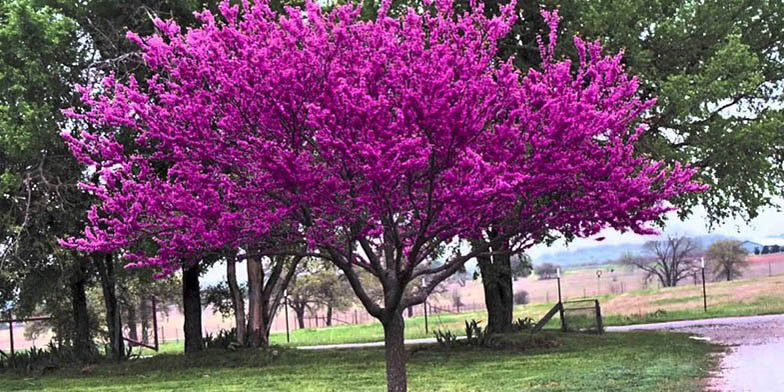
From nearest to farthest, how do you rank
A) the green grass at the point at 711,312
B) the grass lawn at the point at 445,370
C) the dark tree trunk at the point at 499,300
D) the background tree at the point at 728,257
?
1. the grass lawn at the point at 445,370
2. the dark tree trunk at the point at 499,300
3. the green grass at the point at 711,312
4. the background tree at the point at 728,257

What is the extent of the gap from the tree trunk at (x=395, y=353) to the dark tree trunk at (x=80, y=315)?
14.9 m

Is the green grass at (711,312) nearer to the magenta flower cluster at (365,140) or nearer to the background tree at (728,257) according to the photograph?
the magenta flower cluster at (365,140)

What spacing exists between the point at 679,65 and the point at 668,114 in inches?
104

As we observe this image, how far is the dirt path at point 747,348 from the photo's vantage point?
1184cm

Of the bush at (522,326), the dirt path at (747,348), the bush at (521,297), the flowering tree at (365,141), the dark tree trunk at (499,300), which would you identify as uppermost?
the flowering tree at (365,141)

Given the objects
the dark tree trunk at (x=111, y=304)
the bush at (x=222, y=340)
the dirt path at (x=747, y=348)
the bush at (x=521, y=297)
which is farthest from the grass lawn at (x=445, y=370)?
the bush at (x=521, y=297)

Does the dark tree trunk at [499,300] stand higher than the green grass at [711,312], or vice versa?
the dark tree trunk at [499,300]

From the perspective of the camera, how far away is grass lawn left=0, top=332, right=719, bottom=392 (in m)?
13.4

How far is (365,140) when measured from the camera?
24.4 feet

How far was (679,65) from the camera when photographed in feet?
67.1

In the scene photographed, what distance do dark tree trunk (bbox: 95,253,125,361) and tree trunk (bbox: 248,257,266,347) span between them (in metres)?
3.54

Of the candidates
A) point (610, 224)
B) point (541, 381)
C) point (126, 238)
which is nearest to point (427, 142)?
point (610, 224)

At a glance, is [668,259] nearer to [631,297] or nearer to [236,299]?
[631,297]

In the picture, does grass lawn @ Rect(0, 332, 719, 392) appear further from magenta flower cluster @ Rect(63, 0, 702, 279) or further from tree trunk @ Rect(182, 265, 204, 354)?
magenta flower cluster @ Rect(63, 0, 702, 279)
